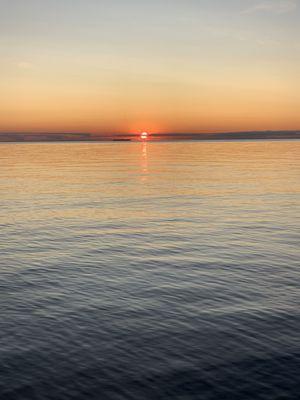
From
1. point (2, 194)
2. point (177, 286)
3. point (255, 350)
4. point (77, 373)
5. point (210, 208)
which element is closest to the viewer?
point (77, 373)

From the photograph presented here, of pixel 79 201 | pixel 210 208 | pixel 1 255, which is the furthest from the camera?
pixel 79 201

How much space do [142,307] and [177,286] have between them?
384 cm

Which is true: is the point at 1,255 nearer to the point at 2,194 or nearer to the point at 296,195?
the point at 2,194

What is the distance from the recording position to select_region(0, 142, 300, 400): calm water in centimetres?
1719

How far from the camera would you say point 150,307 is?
24344mm

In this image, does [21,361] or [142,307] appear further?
[142,307]

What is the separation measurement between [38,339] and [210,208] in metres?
39.5

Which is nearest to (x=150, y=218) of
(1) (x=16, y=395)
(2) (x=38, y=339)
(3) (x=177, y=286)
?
(3) (x=177, y=286)

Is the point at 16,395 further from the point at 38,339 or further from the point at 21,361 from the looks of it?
the point at 38,339

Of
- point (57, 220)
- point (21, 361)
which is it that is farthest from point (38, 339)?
point (57, 220)

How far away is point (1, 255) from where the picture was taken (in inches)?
1384

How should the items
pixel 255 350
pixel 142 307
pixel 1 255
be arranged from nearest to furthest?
pixel 255 350 → pixel 142 307 → pixel 1 255

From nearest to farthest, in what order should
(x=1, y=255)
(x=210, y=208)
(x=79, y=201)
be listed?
A: (x=1, y=255) < (x=210, y=208) < (x=79, y=201)

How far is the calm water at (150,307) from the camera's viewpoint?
56.4ft
